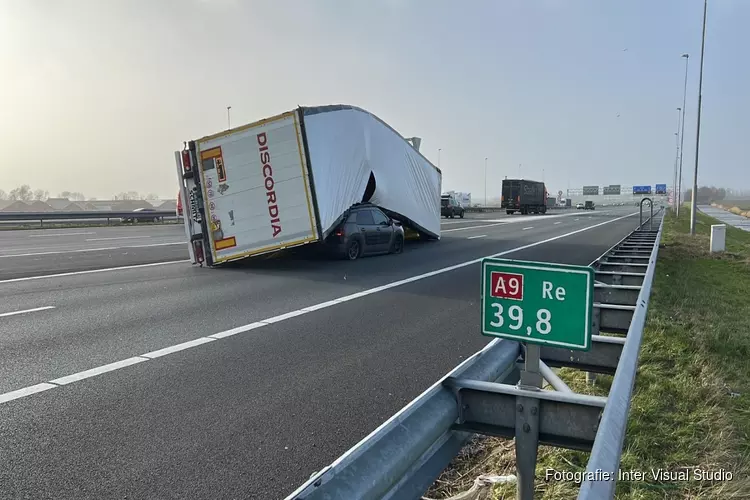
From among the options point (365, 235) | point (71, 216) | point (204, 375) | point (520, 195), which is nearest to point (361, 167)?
point (365, 235)

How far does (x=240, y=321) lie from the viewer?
8008mm

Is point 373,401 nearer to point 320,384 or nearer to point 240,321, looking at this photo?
point 320,384

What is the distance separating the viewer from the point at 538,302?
2.77 m

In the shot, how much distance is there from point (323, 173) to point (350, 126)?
8.36 feet

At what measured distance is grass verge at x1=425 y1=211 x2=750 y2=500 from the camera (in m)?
3.30

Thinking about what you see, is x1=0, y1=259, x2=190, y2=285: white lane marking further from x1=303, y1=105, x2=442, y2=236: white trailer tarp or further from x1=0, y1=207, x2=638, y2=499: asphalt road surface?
x1=303, y1=105, x2=442, y2=236: white trailer tarp

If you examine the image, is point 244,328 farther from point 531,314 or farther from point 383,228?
point 383,228

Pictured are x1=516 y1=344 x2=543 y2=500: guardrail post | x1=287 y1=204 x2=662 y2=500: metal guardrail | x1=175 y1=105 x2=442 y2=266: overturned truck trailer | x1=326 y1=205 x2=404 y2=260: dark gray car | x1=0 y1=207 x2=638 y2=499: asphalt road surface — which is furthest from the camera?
x1=326 y1=205 x2=404 y2=260: dark gray car

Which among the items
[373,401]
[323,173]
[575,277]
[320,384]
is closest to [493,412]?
[575,277]

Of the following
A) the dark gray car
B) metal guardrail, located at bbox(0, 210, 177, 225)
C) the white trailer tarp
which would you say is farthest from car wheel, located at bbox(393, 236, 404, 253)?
metal guardrail, located at bbox(0, 210, 177, 225)

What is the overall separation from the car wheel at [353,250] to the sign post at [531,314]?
13.0 metres

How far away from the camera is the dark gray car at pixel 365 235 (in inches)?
619

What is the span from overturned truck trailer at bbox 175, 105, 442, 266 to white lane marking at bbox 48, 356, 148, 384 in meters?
7.58

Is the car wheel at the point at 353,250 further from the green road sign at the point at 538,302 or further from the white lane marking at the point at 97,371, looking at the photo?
the green road sign at the point at 538,302
